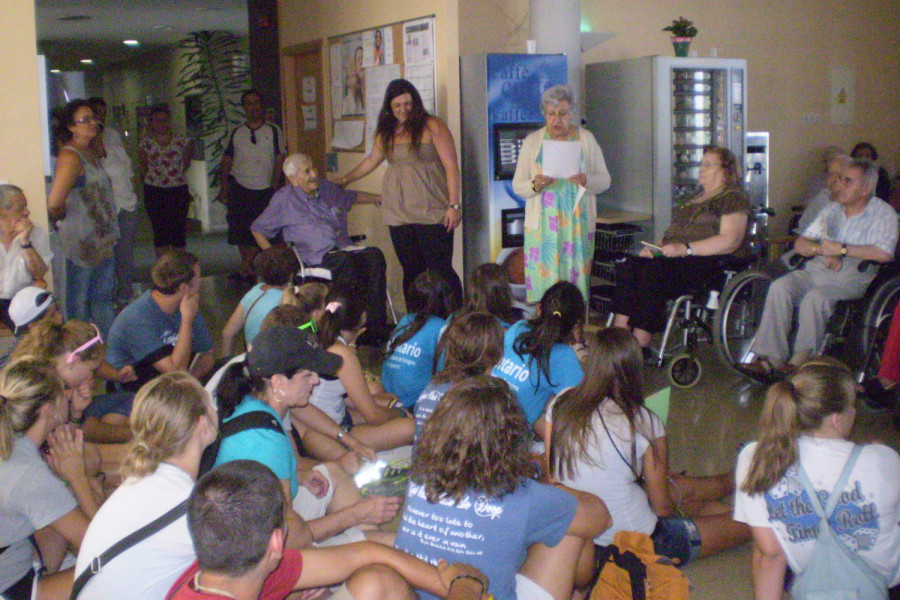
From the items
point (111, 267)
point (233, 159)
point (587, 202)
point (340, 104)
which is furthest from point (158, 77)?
point (587, 202)

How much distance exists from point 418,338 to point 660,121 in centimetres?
333

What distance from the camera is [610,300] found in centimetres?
575

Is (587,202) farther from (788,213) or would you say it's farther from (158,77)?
(158,77)

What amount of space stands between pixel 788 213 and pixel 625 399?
20.5 ft

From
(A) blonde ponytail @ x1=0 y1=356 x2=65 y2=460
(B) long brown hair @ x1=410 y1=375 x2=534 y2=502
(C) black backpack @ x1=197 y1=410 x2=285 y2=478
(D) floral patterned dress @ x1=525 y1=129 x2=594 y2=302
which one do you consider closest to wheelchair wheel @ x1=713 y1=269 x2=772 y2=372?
(D) floral patterned dress @ x1=525 y1=129 x2=594 y2=302

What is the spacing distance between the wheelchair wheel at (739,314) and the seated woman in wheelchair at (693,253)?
0.46ft

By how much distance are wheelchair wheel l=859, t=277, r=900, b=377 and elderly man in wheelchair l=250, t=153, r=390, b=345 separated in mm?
2837

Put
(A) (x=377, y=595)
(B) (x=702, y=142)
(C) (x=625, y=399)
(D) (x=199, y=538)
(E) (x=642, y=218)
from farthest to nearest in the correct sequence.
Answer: (B) (x=702, y=142) → (E) (x=642, y=218) → (C) (x=625, y=399) → (A) (x=377, y=595) → (D) (x=199, y=538)

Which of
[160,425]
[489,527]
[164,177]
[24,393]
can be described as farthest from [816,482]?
[164,177]

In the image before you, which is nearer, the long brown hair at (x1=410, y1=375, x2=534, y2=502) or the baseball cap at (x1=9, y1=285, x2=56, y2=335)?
the long brown hair at (x1=410, y1=375, x2=534, y2=502)

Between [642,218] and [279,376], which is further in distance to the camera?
[642,218]

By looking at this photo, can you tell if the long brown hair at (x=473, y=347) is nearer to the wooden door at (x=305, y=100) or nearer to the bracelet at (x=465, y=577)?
the bracelet at (x=465, y=577)

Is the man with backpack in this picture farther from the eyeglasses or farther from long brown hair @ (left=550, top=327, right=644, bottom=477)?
long brown hair @ (left=550, top=327, right=644, bottom=477)

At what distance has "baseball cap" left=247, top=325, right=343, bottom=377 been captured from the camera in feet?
8.24
